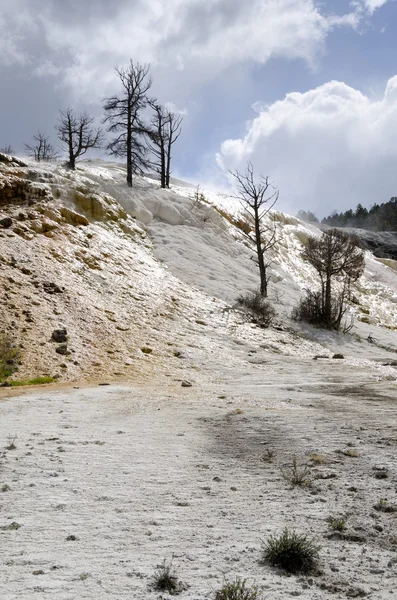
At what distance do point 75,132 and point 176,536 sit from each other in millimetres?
32020

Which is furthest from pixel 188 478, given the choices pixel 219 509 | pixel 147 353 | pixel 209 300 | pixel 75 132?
pixel 75 132

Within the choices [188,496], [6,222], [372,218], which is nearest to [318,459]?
[188,496]

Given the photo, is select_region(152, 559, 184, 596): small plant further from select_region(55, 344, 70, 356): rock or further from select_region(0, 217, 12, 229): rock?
select_region(0, 217, 12, 229): rock

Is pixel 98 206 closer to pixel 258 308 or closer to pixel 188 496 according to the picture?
pixel 258 308

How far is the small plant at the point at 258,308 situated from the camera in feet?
55.7

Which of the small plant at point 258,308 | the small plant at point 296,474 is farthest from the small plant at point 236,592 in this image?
the small plant at point 258,308

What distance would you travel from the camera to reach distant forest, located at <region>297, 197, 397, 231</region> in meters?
73.2

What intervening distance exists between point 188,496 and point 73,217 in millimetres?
14916

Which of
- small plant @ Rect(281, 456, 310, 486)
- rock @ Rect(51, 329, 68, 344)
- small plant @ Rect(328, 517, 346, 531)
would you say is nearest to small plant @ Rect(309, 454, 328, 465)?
small plant @ Rect(281, 456, 310, 486)

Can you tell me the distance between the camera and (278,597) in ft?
7.84

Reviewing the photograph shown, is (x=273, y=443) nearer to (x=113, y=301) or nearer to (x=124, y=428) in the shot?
(x=124, y=428)

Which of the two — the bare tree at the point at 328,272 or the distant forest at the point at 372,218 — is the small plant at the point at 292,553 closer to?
the bare tree at the point at 328,272

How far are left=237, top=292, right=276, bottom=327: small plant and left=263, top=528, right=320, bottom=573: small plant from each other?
13.9 meters

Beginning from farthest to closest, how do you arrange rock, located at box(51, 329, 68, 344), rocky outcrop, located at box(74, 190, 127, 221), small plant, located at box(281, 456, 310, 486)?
rocky outcrop, located at box(74, 190, 127, 221) → rock, located at box(51, 329, 68, 344) → small plant, located at box(281, 456, 310, 486)
